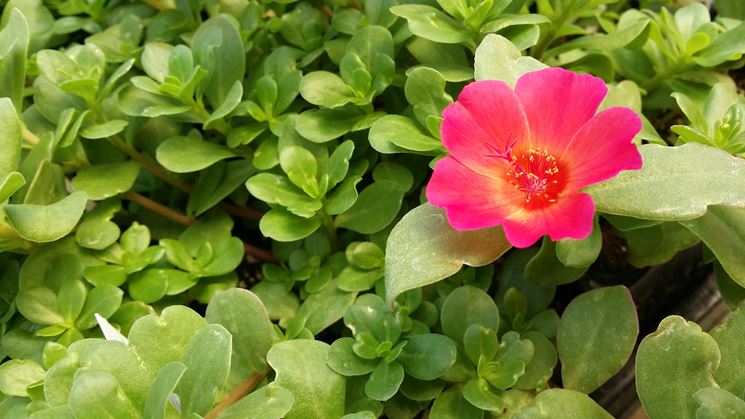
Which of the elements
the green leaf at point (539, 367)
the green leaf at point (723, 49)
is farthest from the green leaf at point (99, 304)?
the green leaf at point (723, 49)

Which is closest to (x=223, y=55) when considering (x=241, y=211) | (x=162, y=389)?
(x=241, y=211)

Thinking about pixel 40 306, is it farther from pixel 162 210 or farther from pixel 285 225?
pixel 285 225

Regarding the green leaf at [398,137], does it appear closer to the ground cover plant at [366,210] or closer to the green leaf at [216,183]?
the ground cover plant at [366,210]

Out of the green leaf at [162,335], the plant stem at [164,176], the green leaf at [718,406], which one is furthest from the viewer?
the plant stem at [164,176]

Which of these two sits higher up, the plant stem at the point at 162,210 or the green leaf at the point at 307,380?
the green leaf at the point at 307,380

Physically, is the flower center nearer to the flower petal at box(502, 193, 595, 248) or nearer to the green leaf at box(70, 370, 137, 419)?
the flower petal at box(502, 193, 595, 248)
